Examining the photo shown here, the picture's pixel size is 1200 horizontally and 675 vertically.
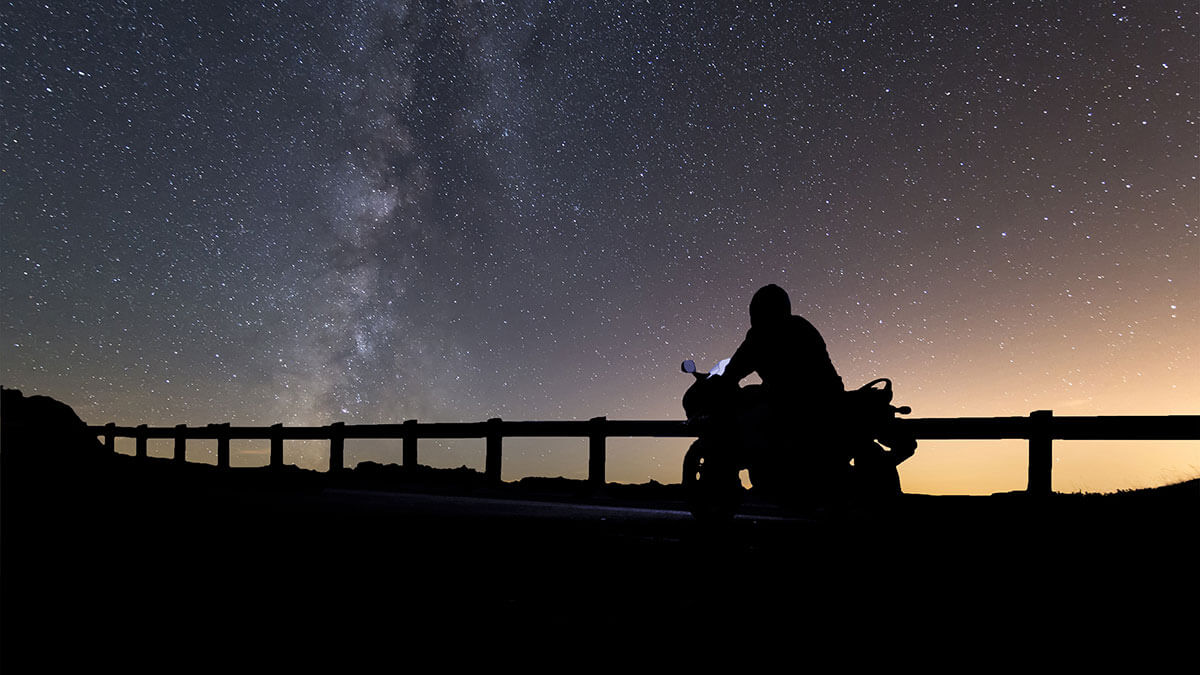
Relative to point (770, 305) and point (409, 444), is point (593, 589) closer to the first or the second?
point (770, 305)

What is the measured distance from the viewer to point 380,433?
13.9 m

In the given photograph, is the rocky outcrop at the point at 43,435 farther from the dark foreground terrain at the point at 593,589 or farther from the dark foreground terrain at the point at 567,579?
the dark foreground terrain at the point at 567,579

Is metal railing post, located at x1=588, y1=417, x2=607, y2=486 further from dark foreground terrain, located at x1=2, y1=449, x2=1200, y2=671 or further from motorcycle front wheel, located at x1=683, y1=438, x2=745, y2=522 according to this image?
motorcycle front wheel, located at x1=683, y1=438, x2=745, y2=522

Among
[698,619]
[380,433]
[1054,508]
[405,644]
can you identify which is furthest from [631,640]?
[380,433]

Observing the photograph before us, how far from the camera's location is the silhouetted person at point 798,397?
4633 mm

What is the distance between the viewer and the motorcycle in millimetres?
4648

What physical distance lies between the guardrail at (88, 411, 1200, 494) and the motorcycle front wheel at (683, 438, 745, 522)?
304 mm

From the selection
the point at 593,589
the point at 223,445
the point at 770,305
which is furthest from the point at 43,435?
the point at 223,445

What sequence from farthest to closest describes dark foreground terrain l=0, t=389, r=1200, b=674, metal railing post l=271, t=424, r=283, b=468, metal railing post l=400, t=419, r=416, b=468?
metal railing post l=271, t=424, r=283, b=468
metal railing post l=400, t=419, r=416, b=468
dark foreground terrain l=0, t=389, r=1200, b=674

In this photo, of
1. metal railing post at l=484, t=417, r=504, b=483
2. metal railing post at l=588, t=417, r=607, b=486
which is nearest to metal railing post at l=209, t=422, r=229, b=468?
metal railing post at l=484, t=417, r=504, b=483

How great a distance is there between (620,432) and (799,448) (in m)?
5.84

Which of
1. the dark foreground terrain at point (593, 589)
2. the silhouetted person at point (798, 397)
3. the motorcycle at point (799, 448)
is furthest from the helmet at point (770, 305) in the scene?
the dark foreground terrain at point (593, 589)

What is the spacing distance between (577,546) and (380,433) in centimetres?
999

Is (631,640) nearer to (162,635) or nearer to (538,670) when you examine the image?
(538,670)
